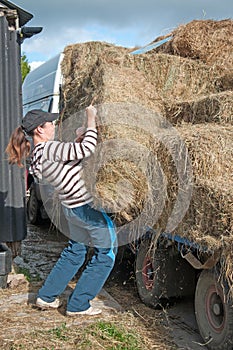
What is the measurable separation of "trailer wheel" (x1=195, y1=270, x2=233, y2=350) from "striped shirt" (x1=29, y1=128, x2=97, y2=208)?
1.24 metres

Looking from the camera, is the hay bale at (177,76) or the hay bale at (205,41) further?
the hay bale at (205,41)

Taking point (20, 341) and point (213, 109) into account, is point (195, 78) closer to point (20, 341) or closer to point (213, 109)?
point (213, 109)

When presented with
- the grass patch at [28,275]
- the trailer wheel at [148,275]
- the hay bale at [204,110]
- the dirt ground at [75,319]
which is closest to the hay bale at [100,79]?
the hay bale at [204,110]

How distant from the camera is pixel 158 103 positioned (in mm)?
5773

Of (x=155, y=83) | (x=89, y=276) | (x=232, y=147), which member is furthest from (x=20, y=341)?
(x=155, y=83)

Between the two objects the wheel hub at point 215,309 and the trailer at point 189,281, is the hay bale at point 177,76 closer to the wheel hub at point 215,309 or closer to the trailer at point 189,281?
the trailer at point 189,281

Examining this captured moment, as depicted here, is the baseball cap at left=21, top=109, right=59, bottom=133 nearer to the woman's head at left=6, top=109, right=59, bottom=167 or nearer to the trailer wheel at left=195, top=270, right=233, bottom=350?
the woman's head at left=6, top=109, right=59, bottom=167

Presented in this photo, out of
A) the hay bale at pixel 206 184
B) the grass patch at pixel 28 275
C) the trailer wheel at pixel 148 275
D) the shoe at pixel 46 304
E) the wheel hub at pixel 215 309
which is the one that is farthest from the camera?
the grass patch at pixel 28 275

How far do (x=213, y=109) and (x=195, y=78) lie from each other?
1390mm

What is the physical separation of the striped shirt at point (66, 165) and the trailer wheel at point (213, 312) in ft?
4.08

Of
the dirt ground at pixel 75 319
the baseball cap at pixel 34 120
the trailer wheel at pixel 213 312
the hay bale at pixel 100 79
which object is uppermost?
the hay bale at pixel 100 79

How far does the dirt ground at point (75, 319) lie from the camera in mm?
4305

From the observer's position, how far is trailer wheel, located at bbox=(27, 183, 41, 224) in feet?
31.4

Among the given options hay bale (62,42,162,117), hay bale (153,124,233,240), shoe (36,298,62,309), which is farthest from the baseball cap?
shoe (36,298,62,309)
